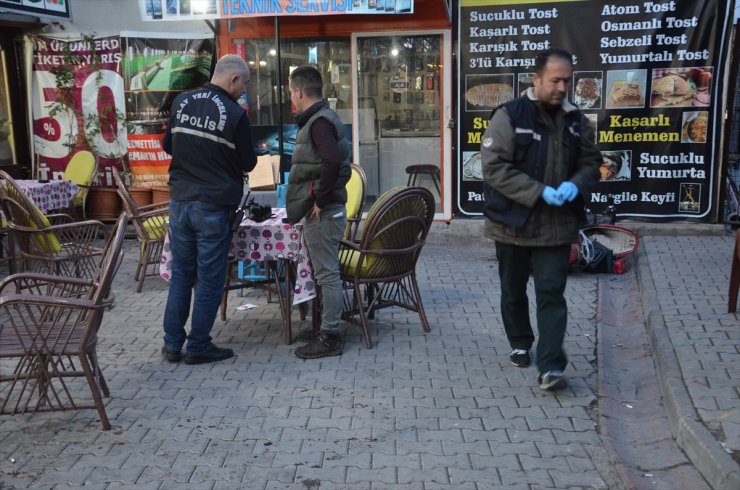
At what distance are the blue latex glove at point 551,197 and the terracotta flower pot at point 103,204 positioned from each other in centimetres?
702

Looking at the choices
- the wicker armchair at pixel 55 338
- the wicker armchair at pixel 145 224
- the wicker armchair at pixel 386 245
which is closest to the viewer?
the wicker armchair at pixel 55 338

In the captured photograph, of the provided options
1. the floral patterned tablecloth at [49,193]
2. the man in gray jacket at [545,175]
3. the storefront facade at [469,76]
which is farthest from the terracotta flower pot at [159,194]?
the man in gray jacket at [545,175]

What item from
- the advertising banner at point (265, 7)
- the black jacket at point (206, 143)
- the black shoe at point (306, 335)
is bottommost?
the black shoe at point (306, 335)

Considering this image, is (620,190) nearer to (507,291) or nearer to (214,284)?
(507,291)

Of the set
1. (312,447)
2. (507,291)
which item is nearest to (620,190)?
(507,291)

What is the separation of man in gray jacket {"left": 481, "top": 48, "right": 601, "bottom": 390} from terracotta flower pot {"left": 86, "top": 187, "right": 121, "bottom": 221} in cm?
670

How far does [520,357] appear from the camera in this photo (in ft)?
15.5

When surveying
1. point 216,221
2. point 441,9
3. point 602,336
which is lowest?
point 602,336

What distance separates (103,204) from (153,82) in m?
1.71

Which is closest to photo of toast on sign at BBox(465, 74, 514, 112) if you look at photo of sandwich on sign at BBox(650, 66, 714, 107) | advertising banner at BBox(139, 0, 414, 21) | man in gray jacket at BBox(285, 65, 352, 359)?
advertising banner at BBox(139, 0, 414, 21)

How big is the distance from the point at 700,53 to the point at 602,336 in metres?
4.29

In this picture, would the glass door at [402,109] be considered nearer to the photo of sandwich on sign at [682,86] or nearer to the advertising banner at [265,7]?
the advertising banner at [265,7]

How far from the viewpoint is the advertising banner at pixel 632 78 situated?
8.23 meters

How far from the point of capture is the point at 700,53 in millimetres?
8203
